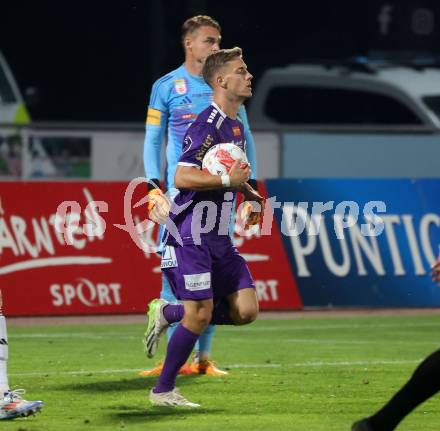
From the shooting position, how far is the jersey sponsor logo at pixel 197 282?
10.5m

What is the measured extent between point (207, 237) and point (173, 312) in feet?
2.43

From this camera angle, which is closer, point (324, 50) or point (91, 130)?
point (91, 130)

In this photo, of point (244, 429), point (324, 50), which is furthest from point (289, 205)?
point (324, 50)

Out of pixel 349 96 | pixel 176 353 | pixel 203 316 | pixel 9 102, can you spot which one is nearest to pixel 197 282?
pixel 203 316

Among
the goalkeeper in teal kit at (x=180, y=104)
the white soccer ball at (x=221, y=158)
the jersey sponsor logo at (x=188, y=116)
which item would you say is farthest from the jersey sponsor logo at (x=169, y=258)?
the jersey sponsor logo at (x=188, y=116)

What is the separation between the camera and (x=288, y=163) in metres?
20.2

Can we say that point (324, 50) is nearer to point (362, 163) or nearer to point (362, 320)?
point (362, 163)

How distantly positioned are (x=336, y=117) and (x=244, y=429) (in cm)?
1787

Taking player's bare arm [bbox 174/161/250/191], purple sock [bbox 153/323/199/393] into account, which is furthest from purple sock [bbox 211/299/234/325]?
player's bare arm [bbox 174/161/250/191]

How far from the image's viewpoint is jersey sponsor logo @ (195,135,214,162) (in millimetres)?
10523

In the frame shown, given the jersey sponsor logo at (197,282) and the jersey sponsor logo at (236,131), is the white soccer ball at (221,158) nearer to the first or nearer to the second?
the jersey sponsor logo at (236,131)

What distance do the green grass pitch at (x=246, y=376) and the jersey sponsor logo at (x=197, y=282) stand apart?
29.5 inches

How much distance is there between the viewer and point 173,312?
11.2 meters

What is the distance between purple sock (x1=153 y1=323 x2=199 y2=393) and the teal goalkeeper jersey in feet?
6.39
